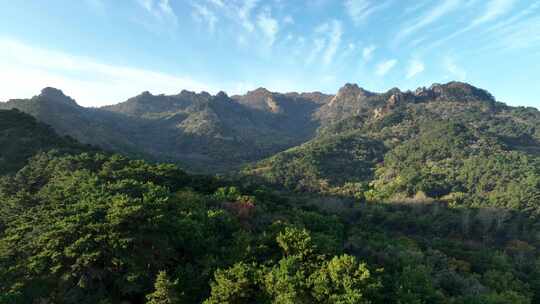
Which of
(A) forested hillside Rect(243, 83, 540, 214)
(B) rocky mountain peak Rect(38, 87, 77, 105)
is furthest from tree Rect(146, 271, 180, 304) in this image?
(B) rocky mountain peak Rect(38, 87, 77, 105)

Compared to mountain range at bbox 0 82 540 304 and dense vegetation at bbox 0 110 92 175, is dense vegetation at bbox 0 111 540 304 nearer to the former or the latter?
mountain range at bbox 0 82 540 304

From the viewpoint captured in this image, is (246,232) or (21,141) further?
(21,141)

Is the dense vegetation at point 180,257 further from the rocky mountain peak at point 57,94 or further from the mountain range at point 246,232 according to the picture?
the rocky mountain peak at point 57,94

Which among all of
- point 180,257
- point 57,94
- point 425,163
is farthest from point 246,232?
point 57,94

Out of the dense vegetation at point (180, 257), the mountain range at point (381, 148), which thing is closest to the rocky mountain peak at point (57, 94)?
the mountain range at point (381, 148)

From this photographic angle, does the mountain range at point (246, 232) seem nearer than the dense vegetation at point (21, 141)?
Yes

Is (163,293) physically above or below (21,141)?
below

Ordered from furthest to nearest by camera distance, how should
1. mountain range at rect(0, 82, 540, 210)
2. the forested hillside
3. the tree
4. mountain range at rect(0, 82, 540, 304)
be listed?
mountain range at rect(0, 82, 540, 210) → the forested hillside → mountain range at rect(0, 82, 540, 304) → the tree

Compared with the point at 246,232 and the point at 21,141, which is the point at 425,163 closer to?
the point at 246,232

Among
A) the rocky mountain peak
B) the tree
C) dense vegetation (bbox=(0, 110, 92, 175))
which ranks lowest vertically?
the tree

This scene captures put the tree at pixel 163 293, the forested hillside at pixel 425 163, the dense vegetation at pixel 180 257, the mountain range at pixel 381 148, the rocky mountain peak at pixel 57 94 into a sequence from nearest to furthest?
1. the tree at pixel 163 293
2. the dense vegetation at pixel 180 257
3. the forested hillside at pixel 425 163
4. the mountain range at pixel 381 148
5. the rocky mountain peak at pixel 57 94

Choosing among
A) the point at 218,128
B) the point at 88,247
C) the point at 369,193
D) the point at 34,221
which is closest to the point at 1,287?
the point at 88,247

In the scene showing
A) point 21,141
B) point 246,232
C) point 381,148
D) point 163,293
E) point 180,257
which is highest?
point 381,148

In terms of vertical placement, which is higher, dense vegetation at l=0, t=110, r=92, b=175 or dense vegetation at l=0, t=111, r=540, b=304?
dense vegetation at l=0, t=110, r=92, b=175
